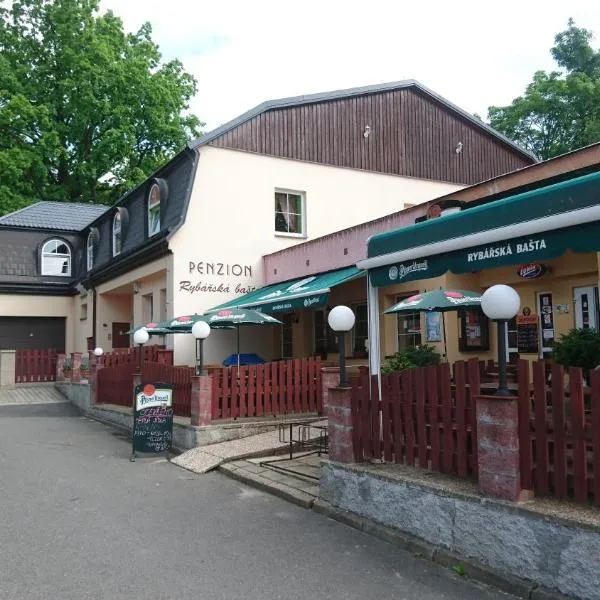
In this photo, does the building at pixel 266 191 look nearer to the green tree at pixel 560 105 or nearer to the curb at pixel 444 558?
the curb at pixel 444 558

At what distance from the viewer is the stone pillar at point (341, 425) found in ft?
21.0

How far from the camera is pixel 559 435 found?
4.46 metres

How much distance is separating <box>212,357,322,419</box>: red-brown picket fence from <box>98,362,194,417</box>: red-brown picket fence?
2.79ft

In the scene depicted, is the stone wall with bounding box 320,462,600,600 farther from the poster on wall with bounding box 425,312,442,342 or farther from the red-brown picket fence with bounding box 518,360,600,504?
the poster on wall with bounding box 425,312,442,342

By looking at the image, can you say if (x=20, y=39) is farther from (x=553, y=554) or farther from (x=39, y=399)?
(x=553, y=554)

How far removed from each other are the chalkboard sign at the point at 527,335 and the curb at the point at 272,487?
5.82 meters

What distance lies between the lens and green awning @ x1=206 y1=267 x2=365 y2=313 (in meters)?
12.5

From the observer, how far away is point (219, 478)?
8312 mm

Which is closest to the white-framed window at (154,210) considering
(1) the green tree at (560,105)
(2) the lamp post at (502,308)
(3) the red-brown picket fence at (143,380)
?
(3) the red-brown picket fence at (143,380)

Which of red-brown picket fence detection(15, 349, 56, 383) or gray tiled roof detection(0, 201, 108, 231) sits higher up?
gray tiled roof detection(0, 201, 108, 231)

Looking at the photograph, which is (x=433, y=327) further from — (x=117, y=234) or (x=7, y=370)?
(x=7, y=370)

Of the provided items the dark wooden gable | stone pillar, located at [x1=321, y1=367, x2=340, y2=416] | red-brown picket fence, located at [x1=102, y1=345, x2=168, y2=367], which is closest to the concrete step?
red-brown picket fence, located at [x1=102, y1=345, x2=168, y2=367]

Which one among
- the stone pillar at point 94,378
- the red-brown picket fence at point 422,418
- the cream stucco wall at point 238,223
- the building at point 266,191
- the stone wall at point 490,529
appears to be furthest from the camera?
the stone pillar at point 94,378

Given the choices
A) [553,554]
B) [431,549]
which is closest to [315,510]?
[431,549]
